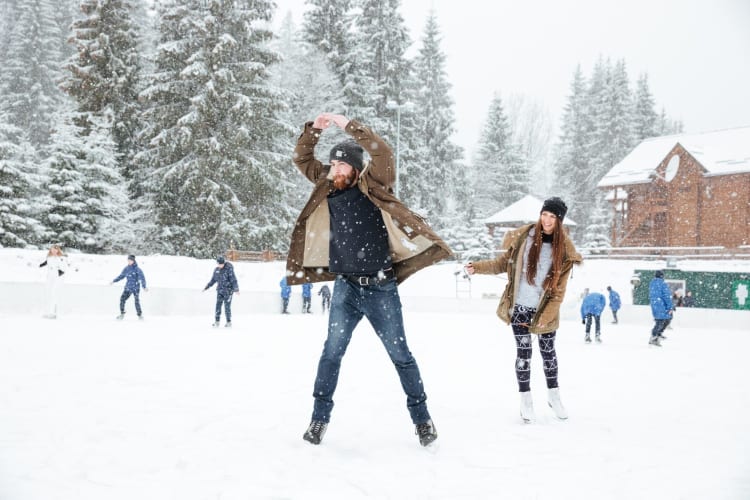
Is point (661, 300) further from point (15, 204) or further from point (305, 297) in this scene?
point (15, 204)

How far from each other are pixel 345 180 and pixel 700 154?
3285 centimetres

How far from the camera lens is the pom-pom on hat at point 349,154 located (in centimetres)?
349

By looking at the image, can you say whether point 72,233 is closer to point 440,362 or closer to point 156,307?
point 156,307

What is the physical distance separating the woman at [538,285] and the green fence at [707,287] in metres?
21.1

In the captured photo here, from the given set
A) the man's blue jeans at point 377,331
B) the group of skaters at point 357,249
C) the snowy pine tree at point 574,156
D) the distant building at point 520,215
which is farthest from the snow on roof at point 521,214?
the man's blue jeans at point 377,331

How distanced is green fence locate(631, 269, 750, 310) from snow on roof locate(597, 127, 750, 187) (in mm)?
8642

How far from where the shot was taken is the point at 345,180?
353 centimetres

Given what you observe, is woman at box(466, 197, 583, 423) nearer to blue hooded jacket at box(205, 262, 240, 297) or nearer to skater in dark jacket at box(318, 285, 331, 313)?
blue hooded jacket at box(205, 262, 240, 297)

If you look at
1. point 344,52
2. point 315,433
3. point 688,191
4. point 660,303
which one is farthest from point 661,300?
point 344,52

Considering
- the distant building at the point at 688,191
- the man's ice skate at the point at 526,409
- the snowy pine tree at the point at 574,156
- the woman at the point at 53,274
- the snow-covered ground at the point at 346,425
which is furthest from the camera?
the snowy pine tree at the point at 574,156

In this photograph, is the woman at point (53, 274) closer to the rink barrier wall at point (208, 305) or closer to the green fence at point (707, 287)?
the rink barrier wall at point (208, 305)

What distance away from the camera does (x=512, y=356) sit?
8820mm

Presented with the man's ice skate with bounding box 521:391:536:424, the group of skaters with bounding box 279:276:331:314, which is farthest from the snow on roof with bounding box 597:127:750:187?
the man's ice skate with bounding box 521:391:536:424

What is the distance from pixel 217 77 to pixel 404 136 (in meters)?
13.6
